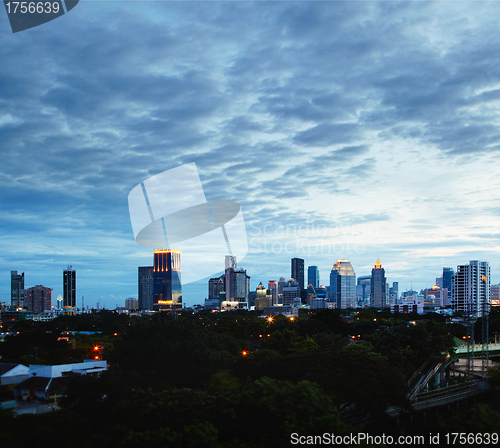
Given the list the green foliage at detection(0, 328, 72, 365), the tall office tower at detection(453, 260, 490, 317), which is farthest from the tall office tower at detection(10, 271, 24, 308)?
the tall office tower at detection(453, 260, 490, 317)

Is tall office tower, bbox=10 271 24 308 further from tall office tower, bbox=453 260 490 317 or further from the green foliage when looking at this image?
tall office tower, bbox=453 260 490 317

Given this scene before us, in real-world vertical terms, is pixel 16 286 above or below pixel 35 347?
below

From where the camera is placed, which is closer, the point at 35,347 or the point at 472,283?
the point at 35,347

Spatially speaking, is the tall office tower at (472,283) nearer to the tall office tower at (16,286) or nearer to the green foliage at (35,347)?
the green foliage at (35,347)

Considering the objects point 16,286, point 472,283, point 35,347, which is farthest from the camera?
point 16,286

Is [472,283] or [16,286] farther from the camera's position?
[16,286]

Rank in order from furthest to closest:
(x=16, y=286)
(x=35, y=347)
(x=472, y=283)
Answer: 1. (x=16, y=286)
2. (x=472, y=283)
3. (x=35, y=347)

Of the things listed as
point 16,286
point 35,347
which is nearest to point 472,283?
point 35,347

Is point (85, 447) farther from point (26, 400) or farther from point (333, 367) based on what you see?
point (26, 400)

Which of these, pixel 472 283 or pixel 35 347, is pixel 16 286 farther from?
pixel 472 283

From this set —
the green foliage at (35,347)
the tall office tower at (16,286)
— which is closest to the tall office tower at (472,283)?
the green foliage at (35,347)

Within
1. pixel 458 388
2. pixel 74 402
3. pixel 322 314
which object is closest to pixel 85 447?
pixel 74 402
